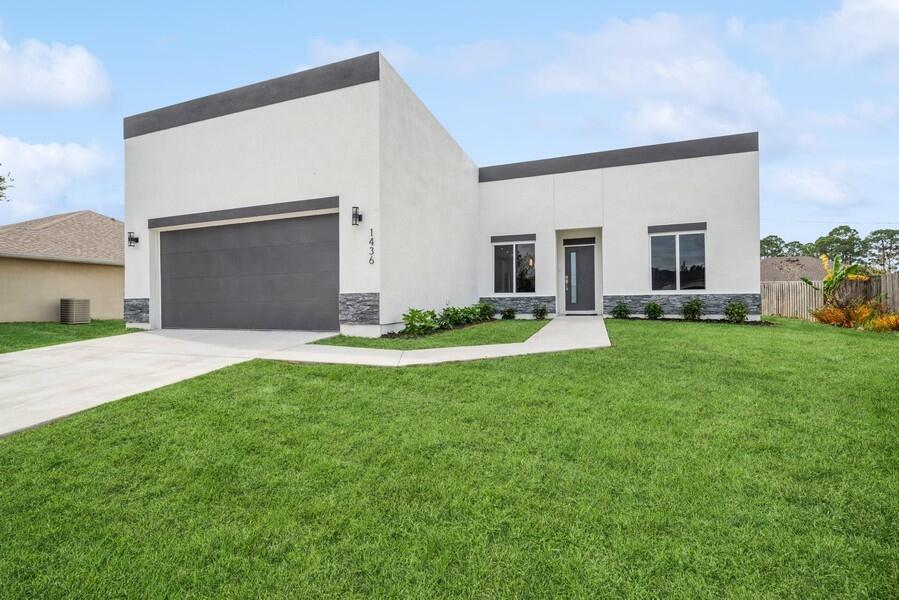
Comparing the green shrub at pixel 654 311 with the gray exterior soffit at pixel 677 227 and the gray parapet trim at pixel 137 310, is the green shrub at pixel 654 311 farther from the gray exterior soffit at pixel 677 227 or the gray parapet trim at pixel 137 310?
the gray parapet trim at pixel 137 310

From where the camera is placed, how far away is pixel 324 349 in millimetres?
6887

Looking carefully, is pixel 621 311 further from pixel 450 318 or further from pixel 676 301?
pixel 450 318

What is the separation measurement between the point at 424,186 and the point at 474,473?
27.7ft

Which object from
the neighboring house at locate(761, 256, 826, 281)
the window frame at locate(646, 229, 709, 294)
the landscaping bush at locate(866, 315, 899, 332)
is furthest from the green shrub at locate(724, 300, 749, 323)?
the neighboring house at locate(761, 256, 826, 281)

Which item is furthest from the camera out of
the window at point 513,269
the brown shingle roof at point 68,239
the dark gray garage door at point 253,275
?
the window at point 513,269

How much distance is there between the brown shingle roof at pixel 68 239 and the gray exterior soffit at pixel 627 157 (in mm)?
14029

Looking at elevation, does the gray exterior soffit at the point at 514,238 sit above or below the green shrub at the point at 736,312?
above

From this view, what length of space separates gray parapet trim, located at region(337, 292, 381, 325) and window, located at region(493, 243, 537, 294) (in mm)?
6793

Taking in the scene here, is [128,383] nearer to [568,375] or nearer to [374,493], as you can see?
[374,493]

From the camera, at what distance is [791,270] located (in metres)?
27.2

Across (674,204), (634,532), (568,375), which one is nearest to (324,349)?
(568,375)

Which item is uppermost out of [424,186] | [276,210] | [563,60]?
[563,60]

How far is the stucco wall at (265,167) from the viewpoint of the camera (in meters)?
8.39

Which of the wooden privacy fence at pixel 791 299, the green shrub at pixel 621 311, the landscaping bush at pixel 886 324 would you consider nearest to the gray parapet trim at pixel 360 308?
the green shrub at pixel 621 311
